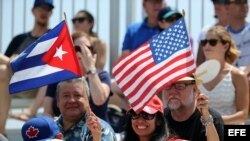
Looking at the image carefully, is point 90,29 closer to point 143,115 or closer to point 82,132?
point 82,132

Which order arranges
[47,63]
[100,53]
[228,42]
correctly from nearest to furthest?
[47,63]
[228,42]
[100,53]

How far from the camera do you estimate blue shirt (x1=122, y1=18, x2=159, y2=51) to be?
12242 millimetres

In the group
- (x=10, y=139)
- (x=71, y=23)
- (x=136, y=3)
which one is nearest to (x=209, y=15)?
(x=136, y=3)

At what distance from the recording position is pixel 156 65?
31.1 ft

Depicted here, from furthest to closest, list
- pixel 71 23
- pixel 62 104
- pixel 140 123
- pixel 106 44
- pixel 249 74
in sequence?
pixel 71 23 → pixel 106 44 → pixel 249 74 → pixel 62 104 → pixel 140 123

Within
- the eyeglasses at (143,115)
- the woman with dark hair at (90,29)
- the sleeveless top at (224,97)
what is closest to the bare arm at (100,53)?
the woman with dark hair at (90,29)

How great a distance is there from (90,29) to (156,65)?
319cm

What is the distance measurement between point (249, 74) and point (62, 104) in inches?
94.6

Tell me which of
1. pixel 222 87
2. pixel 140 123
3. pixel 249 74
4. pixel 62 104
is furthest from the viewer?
pixel 249 74

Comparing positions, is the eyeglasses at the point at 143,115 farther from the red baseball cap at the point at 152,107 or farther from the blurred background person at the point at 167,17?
the blurred background person at the point at 167,17

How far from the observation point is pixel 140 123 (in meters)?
9.13

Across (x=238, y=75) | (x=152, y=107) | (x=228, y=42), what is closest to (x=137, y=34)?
A: (x=228, y=42)

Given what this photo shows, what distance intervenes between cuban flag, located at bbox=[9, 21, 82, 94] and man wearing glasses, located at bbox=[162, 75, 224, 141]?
0.87 meters

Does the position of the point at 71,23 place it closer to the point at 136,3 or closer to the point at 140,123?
the point at 136,3
